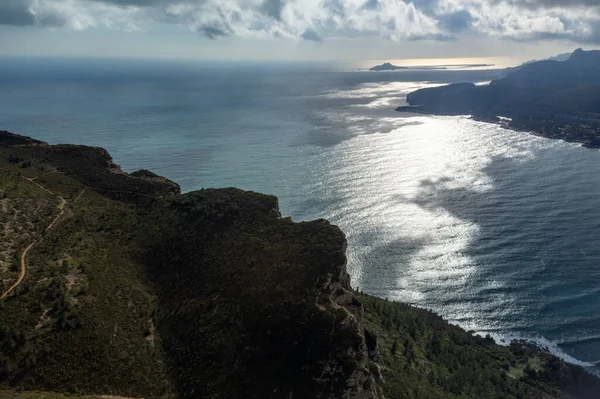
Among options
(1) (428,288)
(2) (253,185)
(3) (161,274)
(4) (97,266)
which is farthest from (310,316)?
(2) (253,185)

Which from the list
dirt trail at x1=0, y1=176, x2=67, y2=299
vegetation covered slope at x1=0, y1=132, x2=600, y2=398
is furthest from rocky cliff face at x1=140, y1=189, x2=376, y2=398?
dirt trail at x1=0, y1=176, x2=67, y2=299

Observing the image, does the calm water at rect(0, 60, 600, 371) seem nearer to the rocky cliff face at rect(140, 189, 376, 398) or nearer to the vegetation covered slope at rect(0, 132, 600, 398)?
the vegetation covered slope at rect(0, 132, 600, 398)

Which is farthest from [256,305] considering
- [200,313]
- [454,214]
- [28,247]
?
[454,214]

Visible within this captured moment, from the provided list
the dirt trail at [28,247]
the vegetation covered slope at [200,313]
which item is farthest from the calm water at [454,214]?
the dirt trail at [28,247]

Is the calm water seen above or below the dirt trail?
below

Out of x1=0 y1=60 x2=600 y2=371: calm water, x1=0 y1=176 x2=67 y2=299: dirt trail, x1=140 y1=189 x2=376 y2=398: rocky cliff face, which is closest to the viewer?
x1=140 y1=189 x2=376 y2=398: rocky cliff face

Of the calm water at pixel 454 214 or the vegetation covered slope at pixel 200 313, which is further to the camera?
the calm water at pixel 454 214

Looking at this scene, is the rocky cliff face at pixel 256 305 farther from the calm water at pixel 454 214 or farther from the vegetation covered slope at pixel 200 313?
the calm water at pixel 454 214

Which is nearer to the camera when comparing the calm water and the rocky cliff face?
the rocky cliff face

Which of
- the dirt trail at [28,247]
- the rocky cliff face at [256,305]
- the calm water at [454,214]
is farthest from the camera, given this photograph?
the calm water at [454,214]
